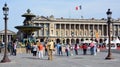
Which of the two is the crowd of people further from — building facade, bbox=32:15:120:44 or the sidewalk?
building facade, bbox=32:15:120:44

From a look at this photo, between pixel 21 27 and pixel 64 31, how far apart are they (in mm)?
131238

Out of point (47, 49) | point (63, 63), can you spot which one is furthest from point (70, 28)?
point (63, 63)

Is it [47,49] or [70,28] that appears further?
[70,28]

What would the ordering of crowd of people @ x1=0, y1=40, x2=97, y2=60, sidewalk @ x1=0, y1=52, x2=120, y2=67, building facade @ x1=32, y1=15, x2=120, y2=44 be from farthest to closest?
building facade @ x1=32, y1=15, x2=120, y2=44 < crowd of people @ x1=0, y1=40, x2=97, y2=60 < sidewalk @ x1=0, y1=52, x2=120, y2=67

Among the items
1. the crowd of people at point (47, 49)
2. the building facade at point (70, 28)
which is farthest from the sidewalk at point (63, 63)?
the building facade at point (70, 28)

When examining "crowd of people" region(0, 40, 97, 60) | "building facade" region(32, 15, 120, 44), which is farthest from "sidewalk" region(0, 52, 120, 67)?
"building facade" region(32, 15, 120, 44)

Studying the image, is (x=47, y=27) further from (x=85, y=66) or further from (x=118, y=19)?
(x=85, y=66)

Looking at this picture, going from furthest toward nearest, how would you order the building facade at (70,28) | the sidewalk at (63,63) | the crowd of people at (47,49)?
the building facade at (70,28)
the crowd of people at (47,49)
the sidewalk at (63,63)

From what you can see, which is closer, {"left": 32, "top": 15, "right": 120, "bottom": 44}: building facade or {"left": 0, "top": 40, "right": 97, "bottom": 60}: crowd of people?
{"left": 0, "top": 40, "right": 97, "bottom": 60}: crowd of people

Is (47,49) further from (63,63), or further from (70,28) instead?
(70,28)

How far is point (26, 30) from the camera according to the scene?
2082 inches

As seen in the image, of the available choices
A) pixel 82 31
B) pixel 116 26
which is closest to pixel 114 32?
pixel 116 26

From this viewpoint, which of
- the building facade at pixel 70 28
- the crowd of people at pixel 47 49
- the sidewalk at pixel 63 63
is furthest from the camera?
the building facade at pixel 70 28

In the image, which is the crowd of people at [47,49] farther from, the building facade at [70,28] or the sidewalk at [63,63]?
the building facade at [70,28]
